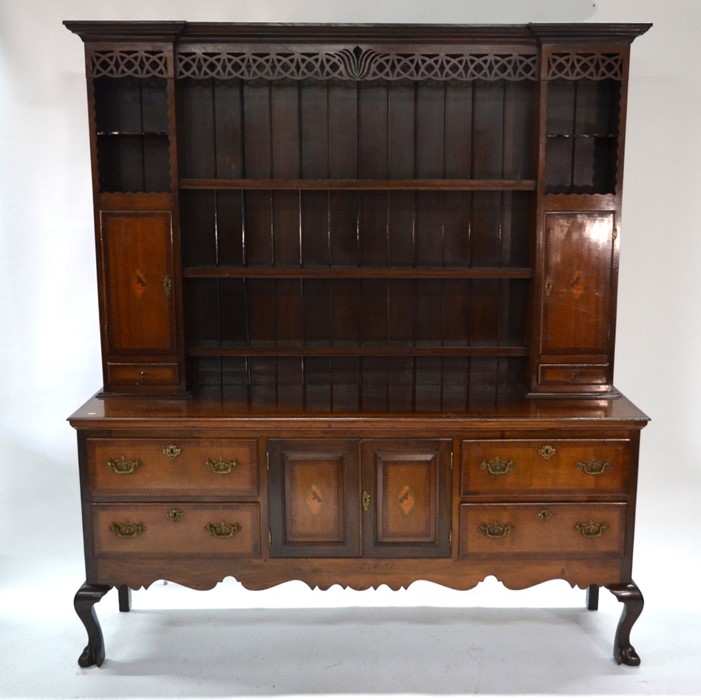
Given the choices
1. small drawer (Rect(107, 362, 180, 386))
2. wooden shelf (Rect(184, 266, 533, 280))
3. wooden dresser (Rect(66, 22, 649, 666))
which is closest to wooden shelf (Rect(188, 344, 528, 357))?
wooden dresser (Rect(66, 22, 649, 666))

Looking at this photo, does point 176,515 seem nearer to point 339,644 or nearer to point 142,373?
point 142,373

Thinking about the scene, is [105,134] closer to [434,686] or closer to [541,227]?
[541,227]

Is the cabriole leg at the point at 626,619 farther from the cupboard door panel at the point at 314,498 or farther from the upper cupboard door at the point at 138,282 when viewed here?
the upper cupboard door at the point at 138,282

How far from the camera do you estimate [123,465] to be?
287 cm

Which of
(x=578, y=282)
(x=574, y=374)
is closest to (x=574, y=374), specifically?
(x=574, y=374)

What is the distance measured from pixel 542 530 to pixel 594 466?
0.29 metres

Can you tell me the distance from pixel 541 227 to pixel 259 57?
122cm

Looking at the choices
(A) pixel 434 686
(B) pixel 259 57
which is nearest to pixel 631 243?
(B) pixel 259 57

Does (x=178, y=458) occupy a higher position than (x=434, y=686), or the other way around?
(x=178, y=458)

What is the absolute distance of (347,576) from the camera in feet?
9.67

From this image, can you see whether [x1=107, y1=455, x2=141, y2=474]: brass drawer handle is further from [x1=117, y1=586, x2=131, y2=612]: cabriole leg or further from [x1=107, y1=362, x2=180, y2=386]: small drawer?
[x1=117, y1=586, x2=131, y2=612]: cabriole leg

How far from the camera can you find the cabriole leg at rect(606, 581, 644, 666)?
9.55 ft

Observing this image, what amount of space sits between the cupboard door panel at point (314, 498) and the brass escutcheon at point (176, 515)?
31cm

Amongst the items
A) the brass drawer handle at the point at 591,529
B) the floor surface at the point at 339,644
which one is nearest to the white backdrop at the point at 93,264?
the floor surface at the point at 339,644
